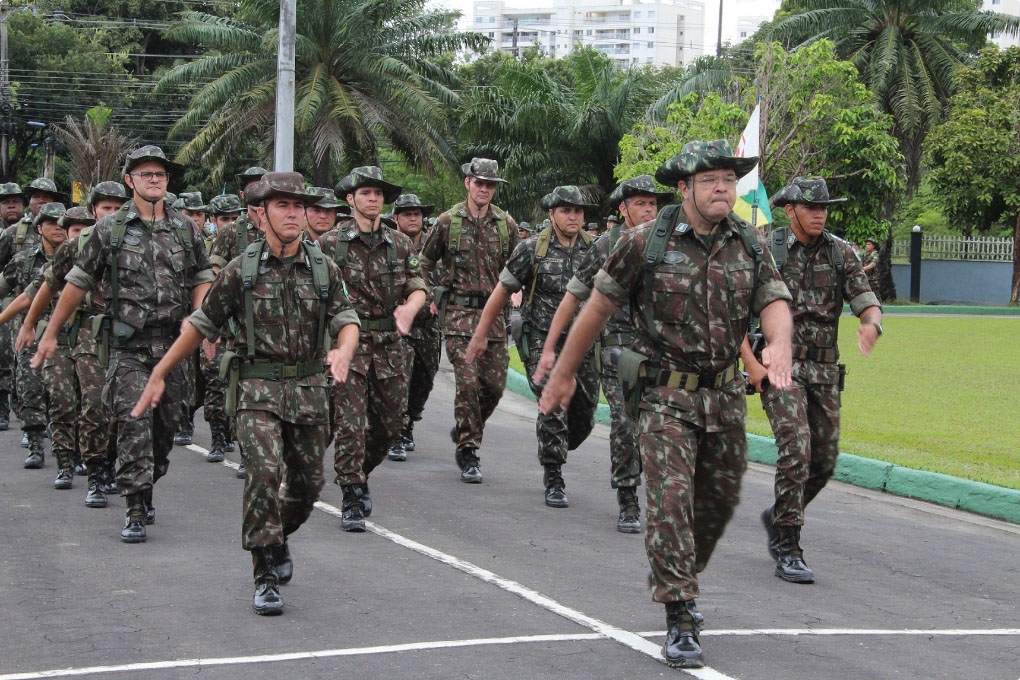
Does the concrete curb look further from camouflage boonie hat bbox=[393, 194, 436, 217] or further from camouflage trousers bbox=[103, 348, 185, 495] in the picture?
camouflage trousers bbox=[103, 348, 185, 495]

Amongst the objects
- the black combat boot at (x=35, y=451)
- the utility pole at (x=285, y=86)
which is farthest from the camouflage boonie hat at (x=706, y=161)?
the utility pole at (x=285, y=86)

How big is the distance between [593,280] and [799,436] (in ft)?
5.93

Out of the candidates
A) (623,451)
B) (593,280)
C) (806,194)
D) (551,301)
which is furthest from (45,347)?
(806,194)

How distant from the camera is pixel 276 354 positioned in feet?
21.0

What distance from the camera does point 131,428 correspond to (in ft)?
25.9

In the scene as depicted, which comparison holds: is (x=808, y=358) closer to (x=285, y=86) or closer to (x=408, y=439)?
(x=408, y=439)

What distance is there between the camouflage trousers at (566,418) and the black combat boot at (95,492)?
10.1ft

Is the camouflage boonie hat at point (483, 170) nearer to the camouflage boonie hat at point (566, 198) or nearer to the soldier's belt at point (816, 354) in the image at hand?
the camouflage boonie hat at point (566, 198)

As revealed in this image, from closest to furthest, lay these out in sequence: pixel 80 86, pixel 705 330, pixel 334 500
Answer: pixel 705 330, pixel 334 500, pixel 80 86

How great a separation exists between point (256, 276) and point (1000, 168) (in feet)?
107

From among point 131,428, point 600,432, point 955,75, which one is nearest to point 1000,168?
point 955,75

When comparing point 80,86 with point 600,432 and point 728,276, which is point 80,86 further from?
point 728,276

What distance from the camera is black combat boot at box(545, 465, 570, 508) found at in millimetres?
9258

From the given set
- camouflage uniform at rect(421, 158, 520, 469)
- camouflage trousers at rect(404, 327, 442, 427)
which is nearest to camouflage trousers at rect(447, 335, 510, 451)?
camouflage uniform at rect(421, 158, 520, 469)
